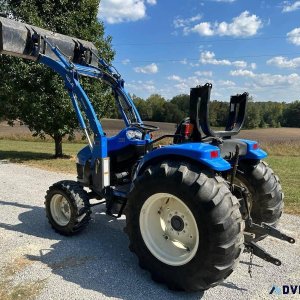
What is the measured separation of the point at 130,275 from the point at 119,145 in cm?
187

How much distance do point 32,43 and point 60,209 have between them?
2454 millimetres

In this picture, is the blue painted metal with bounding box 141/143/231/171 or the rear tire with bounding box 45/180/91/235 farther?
the rear tire with bounding box 45/180/91/235

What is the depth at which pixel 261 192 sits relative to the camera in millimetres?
4516

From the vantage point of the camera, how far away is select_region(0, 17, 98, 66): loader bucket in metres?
4.95

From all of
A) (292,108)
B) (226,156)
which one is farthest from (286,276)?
(292,108)

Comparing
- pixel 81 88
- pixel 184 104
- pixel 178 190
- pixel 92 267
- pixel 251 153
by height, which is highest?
pixel 184 104

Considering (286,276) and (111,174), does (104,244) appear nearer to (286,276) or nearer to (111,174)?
(111,174)

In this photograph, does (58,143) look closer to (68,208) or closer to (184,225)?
(68,208)

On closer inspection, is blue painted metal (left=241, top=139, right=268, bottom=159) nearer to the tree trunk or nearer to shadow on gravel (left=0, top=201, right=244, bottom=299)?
shadow on gravel (left=0, top=201, right=244, bottom=299)

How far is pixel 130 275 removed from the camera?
3.93m

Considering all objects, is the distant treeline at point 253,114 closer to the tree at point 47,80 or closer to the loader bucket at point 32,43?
the tree at point 47,80

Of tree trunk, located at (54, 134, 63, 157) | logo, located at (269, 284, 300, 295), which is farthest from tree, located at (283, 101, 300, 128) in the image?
logo, located at (269, 284, 300, 295)

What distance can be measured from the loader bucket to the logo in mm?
4360

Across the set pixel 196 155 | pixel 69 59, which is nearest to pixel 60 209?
pixel 69 59
